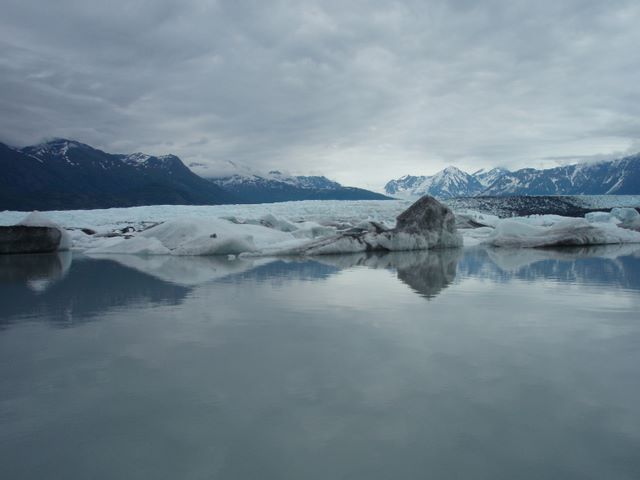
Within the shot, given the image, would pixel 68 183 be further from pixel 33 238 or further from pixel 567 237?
pixel 567 237

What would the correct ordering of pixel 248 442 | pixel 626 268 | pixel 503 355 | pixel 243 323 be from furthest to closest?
pixel 626 268 < pixel 243 323 < pixel 503 355 < pixel 248 442

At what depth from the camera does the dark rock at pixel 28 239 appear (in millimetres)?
10859

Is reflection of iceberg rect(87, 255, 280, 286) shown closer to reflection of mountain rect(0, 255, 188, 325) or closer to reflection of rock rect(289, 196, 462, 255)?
reflection of mountain rect(0, 255, 188, 325)

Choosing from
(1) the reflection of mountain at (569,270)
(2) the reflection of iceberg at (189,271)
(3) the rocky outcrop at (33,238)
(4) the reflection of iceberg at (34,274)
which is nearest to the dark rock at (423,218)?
(1) the reflection of mountain at (569,270)

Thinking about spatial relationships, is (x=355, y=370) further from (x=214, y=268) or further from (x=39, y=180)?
(x=39, y=180)

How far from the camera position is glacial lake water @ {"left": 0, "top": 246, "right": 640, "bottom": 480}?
1457mm

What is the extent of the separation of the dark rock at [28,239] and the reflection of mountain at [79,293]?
4809 millimetres

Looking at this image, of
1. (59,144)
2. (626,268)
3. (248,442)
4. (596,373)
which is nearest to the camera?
(248,442)

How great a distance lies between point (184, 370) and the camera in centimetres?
227

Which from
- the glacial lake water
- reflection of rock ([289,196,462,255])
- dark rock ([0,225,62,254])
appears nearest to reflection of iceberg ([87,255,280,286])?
the glacial lake water

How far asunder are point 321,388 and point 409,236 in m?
9.26

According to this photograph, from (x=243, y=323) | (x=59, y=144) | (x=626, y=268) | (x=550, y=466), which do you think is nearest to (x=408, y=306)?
(x=243, y=323)

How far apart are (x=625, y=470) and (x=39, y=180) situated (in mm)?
180328

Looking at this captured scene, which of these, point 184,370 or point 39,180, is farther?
point 39,180
